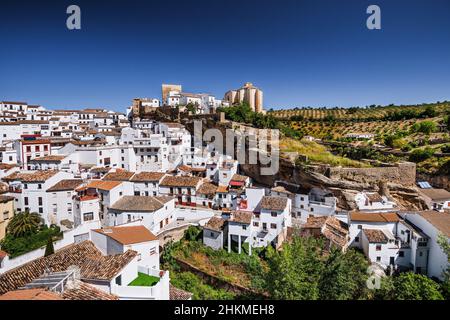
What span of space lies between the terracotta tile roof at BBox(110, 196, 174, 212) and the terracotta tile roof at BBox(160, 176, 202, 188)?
1739 mm

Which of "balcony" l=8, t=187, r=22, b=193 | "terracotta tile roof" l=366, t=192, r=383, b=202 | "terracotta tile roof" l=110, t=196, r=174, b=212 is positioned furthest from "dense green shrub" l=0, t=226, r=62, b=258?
"terracotta tile roof" l=366, t=192, r=383, b=202

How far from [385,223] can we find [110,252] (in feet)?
32.7

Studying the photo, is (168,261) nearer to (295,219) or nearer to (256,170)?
(295,219)

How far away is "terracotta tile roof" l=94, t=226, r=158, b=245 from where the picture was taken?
25.8 ft

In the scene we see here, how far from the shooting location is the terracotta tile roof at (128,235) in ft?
25.8

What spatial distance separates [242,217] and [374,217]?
5.31 m

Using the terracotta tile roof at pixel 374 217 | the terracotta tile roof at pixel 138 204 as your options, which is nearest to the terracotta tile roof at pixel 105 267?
the terracotta tile roof at pixel 138 204

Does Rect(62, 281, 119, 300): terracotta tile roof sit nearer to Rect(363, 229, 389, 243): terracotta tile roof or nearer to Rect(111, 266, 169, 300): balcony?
Rect(111, 266, 169, 300): balcony

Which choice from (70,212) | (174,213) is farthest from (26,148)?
(174,213)

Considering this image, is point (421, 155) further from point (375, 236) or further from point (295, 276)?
point (295, 276)

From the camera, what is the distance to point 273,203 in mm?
11617

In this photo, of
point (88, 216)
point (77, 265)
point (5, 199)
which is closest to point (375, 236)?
point (77, 265)

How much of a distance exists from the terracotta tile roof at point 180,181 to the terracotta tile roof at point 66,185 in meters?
→ 3.95

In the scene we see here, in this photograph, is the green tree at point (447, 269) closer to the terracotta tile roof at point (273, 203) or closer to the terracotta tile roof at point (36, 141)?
the terracotta tile roof at point (273, 203)
